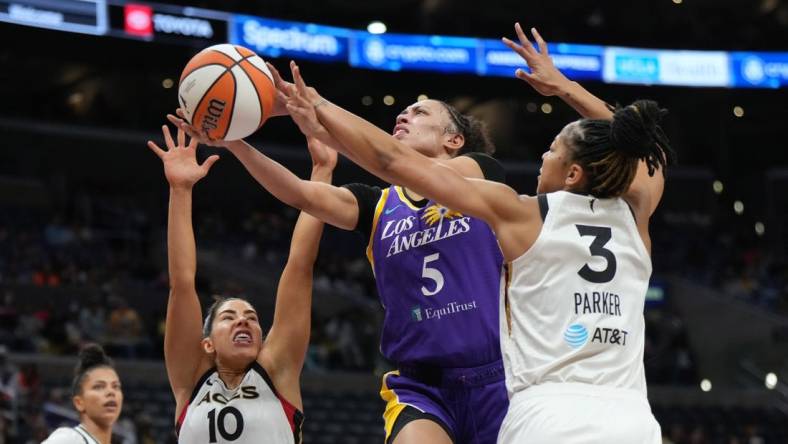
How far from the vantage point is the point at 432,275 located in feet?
15.3

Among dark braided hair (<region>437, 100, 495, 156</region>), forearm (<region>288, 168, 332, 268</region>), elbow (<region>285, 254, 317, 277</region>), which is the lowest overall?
elbow (<region>285, 254, 317, 277</region>)

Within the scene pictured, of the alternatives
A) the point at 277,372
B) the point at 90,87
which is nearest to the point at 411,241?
the point at 277,372

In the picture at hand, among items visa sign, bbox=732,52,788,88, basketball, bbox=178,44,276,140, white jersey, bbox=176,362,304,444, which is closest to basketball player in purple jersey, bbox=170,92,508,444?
basketball, bbox=178,44,276,140

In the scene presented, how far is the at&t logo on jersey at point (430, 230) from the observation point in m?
4.70

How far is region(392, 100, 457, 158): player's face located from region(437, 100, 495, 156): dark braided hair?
43 mm

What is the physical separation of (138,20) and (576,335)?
17.5 meters

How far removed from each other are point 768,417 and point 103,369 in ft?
50.2

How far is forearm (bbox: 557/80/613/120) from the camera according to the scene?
4.39m

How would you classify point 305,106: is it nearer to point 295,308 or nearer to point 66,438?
point 295,308

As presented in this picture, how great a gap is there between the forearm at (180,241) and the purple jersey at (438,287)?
891mm

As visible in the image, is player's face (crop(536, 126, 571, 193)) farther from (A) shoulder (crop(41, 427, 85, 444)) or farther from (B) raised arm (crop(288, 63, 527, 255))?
(A) shoulder (crop(41, 427, 85, 444))

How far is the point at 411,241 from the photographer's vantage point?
4.71 meters

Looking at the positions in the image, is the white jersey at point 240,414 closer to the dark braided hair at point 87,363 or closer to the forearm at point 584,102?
the dark braided hair at point 87,363

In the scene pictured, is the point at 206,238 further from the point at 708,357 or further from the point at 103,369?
the point at 103,369
